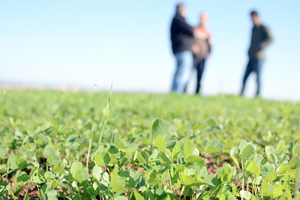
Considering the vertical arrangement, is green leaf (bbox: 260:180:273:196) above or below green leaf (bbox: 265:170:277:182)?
below

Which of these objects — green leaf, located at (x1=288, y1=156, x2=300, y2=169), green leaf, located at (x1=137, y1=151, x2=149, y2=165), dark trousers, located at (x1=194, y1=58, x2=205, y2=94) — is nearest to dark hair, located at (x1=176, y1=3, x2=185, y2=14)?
dark trousers, located at (x1=194, y1=58, x2=205, y2=94)

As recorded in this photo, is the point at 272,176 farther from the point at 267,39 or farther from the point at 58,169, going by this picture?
the point at 267,39

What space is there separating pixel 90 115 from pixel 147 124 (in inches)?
38.4

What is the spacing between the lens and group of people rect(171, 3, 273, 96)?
22.8ft

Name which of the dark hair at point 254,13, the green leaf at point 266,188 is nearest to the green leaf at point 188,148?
the green leaf at point 266,188

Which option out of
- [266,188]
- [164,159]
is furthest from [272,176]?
[164,159]

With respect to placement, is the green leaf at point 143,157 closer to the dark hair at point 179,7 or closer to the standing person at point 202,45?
the dark hair at point 179,7

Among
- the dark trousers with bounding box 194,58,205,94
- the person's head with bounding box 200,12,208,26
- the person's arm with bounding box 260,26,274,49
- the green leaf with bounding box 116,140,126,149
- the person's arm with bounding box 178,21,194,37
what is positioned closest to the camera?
the green leaf with bounding box 116,140,126,149

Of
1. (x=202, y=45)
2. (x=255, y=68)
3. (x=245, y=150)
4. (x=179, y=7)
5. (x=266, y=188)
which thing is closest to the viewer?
(x=266, y=188)

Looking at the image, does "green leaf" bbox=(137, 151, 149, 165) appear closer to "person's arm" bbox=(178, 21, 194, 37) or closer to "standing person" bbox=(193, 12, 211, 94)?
"person's arm" bbox=(178, 21, 194, 37)

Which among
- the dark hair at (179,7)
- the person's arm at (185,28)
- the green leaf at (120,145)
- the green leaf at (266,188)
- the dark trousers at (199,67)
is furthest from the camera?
the dark trousers at (199,67)

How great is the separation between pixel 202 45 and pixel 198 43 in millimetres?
212

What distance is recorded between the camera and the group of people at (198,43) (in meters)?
6.95

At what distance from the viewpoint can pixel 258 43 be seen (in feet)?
24.3
